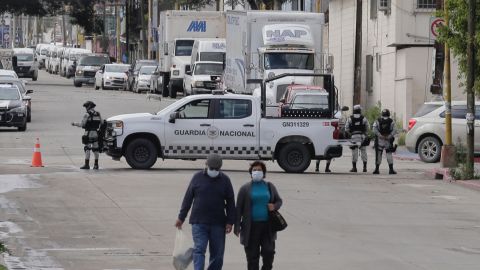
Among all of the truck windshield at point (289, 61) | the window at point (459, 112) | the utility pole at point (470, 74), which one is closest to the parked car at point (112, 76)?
the truck windshield at point (289, 61)

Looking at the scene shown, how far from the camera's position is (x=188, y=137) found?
28.8 m

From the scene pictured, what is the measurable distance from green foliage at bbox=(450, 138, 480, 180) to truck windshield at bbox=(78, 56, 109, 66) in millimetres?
50888

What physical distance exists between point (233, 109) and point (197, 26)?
33238mm

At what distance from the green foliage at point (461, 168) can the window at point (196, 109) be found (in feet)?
18.6

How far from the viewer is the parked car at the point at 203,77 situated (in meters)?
58.2

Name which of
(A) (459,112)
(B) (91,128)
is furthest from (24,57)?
(B) (91,128)

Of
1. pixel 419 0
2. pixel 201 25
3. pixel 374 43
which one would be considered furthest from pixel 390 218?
pixel 201 25

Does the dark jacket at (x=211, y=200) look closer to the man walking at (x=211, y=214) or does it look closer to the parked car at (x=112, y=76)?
the man walking at (x=211, y=214)

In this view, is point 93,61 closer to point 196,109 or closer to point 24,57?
point 24,57

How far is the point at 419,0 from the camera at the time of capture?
45438 mm

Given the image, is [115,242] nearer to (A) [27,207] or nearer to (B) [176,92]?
(A) [27,207]

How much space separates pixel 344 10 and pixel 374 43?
629 centimetres

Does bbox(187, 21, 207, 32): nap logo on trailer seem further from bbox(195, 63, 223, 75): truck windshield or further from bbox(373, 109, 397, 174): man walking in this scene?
bbox(373, 109, 397, 174): man walking

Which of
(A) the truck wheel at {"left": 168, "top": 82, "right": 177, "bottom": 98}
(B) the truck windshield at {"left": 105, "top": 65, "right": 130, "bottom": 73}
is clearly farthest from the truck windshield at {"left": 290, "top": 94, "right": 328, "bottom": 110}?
(B) the truck windshield at {"left": 105, "top": 65, "right": 130, "bottom": 73}
